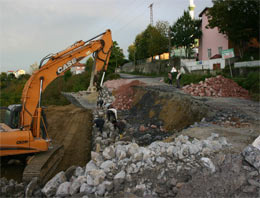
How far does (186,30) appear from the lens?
30.1m

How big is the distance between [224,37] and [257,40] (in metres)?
3.39

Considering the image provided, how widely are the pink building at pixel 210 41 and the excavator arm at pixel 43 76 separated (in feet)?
69.9

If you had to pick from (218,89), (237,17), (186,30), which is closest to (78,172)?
(218,89)

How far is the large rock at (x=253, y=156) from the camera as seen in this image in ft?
13.3

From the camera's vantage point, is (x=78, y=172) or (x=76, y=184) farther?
(x=78, y=172)

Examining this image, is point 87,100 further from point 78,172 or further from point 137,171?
point 137,171

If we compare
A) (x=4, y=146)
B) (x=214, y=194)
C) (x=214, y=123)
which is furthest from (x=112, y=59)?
(x=214, y=194)

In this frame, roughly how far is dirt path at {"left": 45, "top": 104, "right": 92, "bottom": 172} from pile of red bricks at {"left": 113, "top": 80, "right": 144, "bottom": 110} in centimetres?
229

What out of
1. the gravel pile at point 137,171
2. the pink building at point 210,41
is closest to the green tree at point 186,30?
the pink building at point 210,41

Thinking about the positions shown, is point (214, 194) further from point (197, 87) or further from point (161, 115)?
point (197, 87)

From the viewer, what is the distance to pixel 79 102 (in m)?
18.7

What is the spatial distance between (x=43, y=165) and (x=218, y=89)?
1186cm

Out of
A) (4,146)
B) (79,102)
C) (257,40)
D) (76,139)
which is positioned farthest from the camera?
(257,40)

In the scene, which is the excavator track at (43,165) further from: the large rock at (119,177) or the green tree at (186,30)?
the green tree at (186,30)
